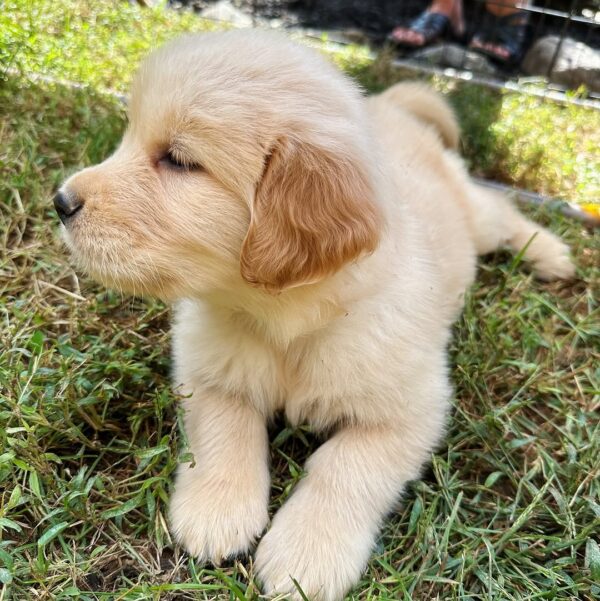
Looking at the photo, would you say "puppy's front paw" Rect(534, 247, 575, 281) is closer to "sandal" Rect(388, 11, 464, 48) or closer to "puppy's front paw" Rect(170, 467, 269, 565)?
"puppy's front paw" Rect(170, 467, 269, 565)

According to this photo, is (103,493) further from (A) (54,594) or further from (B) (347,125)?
(B) (347,125)

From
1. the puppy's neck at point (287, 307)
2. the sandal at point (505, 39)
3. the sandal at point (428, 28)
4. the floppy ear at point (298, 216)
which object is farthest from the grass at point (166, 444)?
the sandal at point (428, 28)

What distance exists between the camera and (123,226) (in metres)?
1.70

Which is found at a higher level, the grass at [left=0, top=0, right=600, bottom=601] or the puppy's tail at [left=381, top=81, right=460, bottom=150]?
the puppy's tail at [left=381, top=81, right=460, bottom=150]

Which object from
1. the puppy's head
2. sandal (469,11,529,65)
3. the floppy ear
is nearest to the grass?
the puppy's head

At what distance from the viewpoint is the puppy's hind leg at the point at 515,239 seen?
320cm

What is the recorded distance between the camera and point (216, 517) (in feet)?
6.30

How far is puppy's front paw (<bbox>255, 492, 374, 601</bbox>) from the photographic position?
1813 millimetres

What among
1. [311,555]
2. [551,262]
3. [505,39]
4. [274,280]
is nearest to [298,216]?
[274,280]

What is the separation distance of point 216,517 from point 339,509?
0.37 metres

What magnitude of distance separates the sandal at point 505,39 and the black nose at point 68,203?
15.1 feet

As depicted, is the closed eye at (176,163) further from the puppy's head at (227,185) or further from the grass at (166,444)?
the grass at (166,444)

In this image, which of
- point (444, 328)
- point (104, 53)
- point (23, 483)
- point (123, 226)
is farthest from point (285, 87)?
point (104, 53)

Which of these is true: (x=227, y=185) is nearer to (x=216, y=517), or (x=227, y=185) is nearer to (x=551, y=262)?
(x=216, y=517)
